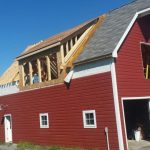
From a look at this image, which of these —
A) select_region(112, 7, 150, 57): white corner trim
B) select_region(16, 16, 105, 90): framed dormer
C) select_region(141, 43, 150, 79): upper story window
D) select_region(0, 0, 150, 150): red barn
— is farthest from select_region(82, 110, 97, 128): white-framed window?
select_region(141, 43, 150, 79): upper story window

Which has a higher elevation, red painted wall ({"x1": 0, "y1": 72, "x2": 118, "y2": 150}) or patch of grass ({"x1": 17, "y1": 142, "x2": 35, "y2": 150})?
red painted wall ({"x1": 0, "y1": 72, "x2": 118, "y2": 150})

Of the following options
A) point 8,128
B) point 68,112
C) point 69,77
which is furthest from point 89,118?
point 8,128

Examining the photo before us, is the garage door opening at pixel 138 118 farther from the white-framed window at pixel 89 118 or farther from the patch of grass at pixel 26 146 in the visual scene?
the patch of grass at pixel 26 146

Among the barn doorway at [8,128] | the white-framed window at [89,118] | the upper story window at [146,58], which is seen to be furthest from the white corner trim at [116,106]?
the barn doorway at [8,128]

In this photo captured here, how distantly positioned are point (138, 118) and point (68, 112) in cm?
532

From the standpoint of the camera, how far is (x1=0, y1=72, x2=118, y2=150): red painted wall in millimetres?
18750

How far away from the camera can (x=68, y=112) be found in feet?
69.8

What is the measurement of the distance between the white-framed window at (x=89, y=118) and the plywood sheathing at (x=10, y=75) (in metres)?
8.99

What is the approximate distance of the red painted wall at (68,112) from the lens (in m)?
18.8

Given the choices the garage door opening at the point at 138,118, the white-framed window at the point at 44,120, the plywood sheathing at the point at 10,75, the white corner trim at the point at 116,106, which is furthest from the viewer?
the plywood sheathing at the point at 10,75

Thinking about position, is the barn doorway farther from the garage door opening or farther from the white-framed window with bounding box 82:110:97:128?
the white-framed window with bounding box 82:110:97:128

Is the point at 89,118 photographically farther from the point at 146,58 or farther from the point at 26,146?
the point at 26,146

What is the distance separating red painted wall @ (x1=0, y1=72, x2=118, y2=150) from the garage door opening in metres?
3.79

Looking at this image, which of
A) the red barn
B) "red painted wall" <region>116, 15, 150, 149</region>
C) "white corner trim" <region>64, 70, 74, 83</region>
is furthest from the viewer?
"white corner trim" <region>64, 70, 74, 83</region>
